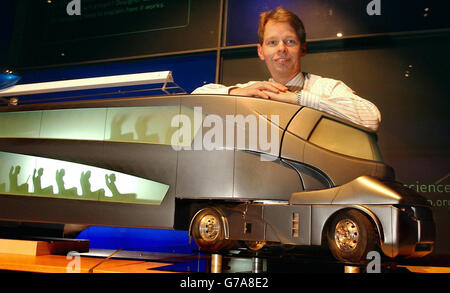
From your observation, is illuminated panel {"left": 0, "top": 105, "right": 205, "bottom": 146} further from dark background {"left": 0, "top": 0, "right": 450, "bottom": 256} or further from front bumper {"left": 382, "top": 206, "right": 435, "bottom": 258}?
dark background {"left": 0, "top": 0, "right": 450, "bottom": 256}

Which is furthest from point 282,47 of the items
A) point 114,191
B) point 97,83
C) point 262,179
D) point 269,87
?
point 97,83

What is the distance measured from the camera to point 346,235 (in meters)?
1.91

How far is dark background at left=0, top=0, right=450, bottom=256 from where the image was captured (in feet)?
11.1

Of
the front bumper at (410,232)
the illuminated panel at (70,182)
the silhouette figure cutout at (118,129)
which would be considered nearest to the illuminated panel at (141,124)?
the silhouette figure cutout at (118,129)

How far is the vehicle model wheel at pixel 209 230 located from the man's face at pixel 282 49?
1124 mm

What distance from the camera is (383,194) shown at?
188cm

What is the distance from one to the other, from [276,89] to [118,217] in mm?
1153

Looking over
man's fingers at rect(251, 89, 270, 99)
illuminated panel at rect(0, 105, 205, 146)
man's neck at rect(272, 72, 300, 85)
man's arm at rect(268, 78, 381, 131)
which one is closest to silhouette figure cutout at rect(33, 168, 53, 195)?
illuminated panel at rect(0, 105, 205, 146)

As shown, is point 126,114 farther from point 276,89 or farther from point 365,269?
point 365,269

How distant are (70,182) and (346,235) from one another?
166 centimetres

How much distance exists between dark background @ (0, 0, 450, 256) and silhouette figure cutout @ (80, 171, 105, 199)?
1496mm

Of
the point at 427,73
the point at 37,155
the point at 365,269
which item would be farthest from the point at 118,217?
the point at 427,73

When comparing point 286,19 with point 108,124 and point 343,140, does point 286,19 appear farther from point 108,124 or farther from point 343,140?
point 108,124

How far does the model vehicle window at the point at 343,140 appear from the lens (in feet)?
7.24
